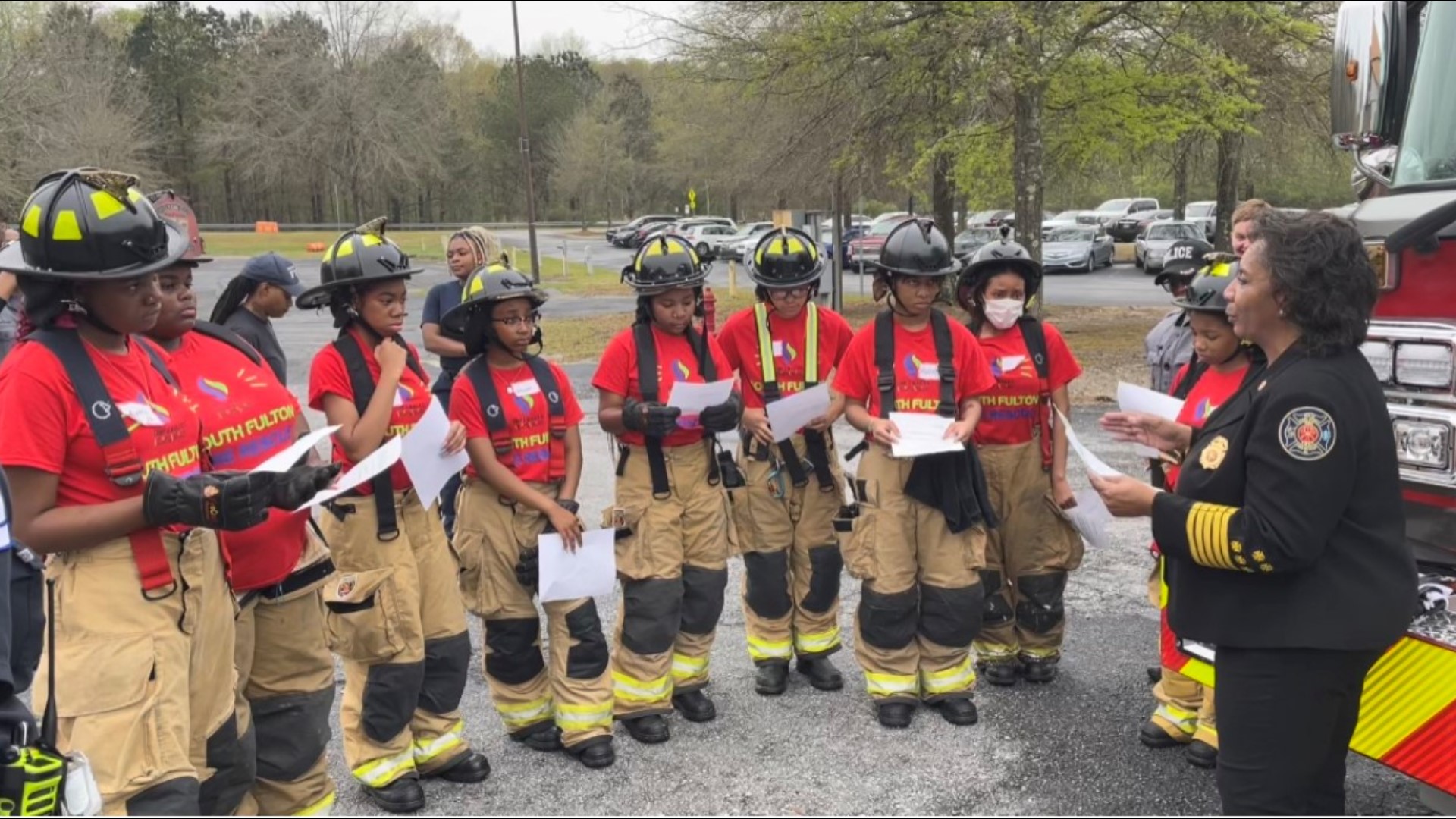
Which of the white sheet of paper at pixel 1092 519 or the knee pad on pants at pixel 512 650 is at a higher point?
the white sheet of paper at pixel 1092 519

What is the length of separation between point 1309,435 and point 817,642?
9.46ft

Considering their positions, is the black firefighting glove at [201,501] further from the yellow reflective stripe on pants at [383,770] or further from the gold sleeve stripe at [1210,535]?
the gold sleeve stripe at [1210,535]


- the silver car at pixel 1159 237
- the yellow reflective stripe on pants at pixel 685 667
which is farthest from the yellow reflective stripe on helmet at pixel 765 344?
the silver car at pixel 1159 237

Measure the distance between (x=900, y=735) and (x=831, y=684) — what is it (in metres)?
0.57

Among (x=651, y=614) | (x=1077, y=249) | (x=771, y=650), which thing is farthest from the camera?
(x=1077, y=249)

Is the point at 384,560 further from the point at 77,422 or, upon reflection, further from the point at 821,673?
the point at 821,673

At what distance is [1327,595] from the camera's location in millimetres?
2449

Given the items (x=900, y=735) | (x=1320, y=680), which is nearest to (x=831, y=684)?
(x=900, y=735)

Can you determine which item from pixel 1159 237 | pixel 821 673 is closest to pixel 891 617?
pixel 821 673

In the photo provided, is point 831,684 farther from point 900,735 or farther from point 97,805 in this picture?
point 97,805

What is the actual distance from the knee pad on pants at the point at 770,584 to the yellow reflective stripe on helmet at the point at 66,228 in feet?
10.3

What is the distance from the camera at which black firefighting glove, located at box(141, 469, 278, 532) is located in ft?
8.18

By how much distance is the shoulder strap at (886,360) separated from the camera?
178 inches

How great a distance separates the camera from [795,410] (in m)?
4.61
